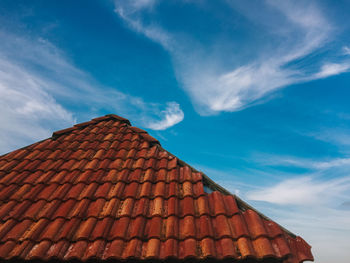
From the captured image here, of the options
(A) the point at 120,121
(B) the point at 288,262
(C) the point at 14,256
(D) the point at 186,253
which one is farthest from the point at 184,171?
(A) the point at 120,121

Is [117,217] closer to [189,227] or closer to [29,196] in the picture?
[189,227]

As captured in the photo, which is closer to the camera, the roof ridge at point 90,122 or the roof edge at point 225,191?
the roof edge at point 225,191

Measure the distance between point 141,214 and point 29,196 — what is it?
2.20 metres

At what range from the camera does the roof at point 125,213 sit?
2531 mm

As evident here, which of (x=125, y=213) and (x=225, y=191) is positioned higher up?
(x=225, y=191)

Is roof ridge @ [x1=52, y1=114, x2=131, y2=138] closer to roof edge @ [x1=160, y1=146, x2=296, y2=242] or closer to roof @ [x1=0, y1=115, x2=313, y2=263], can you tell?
roof @ [x1=0, y1=115, x2=313, y2=263]

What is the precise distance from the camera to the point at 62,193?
368 centimetres

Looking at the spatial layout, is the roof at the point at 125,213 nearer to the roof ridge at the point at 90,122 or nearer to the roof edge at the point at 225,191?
the roof edge at the point at 225,191

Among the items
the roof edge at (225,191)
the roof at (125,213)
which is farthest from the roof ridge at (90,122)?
the roof edge at (225,191)

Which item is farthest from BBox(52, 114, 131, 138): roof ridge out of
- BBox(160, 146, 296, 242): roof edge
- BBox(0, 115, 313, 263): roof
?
BBox(160, 146, 296, 242): roof edge

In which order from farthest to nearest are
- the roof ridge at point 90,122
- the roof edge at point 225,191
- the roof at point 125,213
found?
the roof ridge at point 90,122 < the roof edge at point 225,191 < the roof at point 125,213

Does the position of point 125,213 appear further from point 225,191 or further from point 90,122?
point 90,122

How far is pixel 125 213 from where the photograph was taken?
10.1ft

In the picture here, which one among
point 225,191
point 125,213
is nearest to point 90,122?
point 125,213
